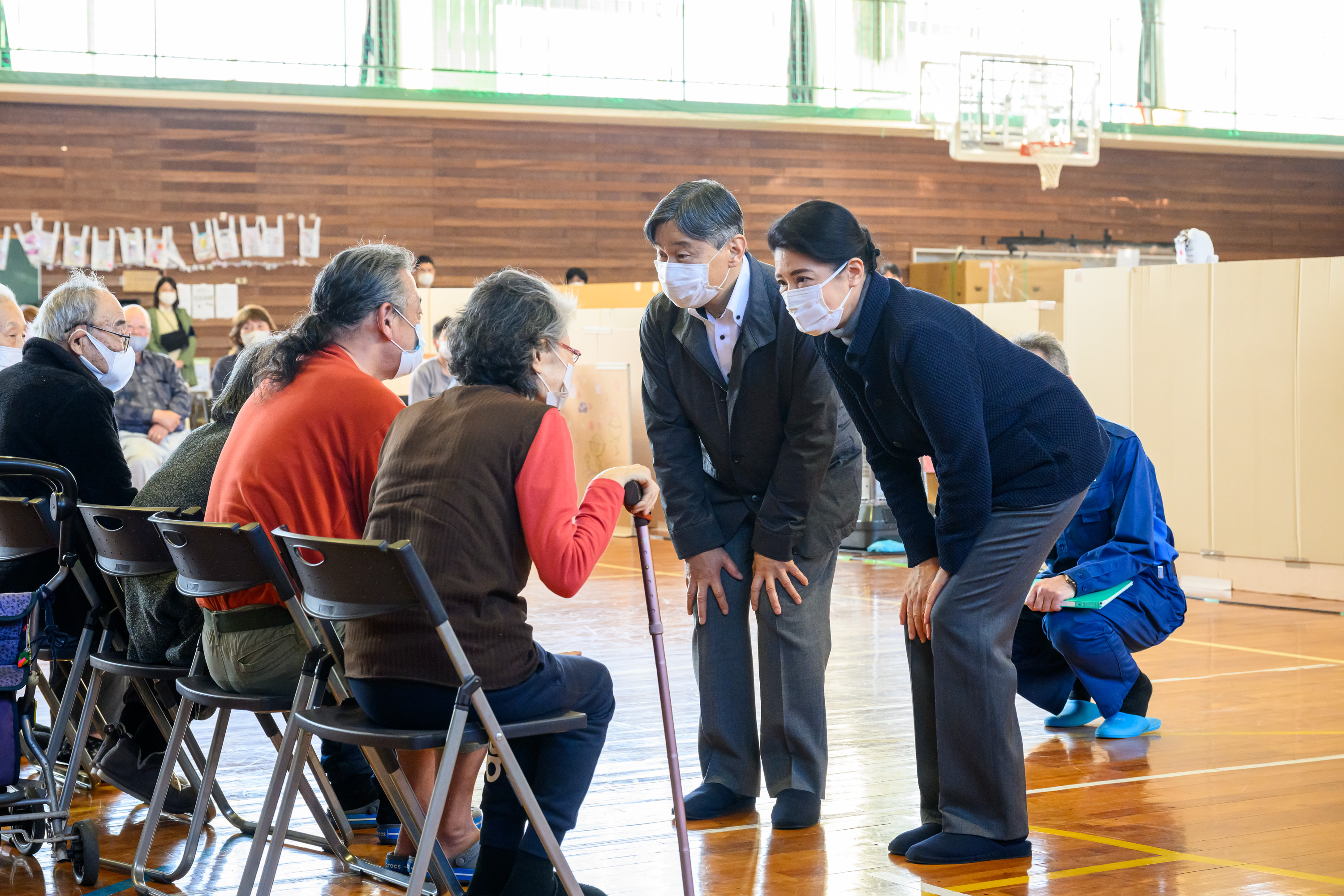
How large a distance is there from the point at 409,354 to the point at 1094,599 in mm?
2131

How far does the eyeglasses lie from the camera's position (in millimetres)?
3713

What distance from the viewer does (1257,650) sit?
18.2ft

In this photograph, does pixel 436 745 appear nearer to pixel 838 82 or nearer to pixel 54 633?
pixel 54 633

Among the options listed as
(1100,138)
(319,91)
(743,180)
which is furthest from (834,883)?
(1100,138)

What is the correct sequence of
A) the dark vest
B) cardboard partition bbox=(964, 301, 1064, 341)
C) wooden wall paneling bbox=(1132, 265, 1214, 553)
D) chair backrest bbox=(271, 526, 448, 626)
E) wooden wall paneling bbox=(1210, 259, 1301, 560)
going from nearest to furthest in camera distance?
chair backrest bbox=(271, 526, 448, 626), the dark vest, wooden wall paneling bbox=(1210, 259, 1301, 560), wooden wall paneling bbox=(1132, 265, 1214, 553), cardboard partition bbox=(964, 301, 1064, 341)

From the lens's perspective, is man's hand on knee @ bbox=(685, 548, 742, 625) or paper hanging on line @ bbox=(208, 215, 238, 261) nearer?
man's hand on knee @ bbox=(685, 548, 742, 625)

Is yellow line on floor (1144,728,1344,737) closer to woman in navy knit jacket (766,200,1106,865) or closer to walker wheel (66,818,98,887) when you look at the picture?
woman in navy knit jacket (766,200,1106,865)

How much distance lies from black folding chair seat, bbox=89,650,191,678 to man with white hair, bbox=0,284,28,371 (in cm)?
198

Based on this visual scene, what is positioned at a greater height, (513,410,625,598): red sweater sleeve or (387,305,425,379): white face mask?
(387,305,425,379): white face mask

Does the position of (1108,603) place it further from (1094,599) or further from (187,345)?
(187,345)

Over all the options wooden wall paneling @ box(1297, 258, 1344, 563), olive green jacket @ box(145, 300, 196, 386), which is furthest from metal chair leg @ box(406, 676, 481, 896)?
olive green jacket @ box(145, 300, 196, 386)

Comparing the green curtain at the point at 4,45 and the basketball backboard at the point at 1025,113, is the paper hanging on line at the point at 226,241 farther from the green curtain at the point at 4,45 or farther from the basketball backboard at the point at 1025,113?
the basketball backboard at the point at 1025,113

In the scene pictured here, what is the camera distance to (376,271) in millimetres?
2902

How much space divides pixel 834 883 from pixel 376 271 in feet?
5.05
